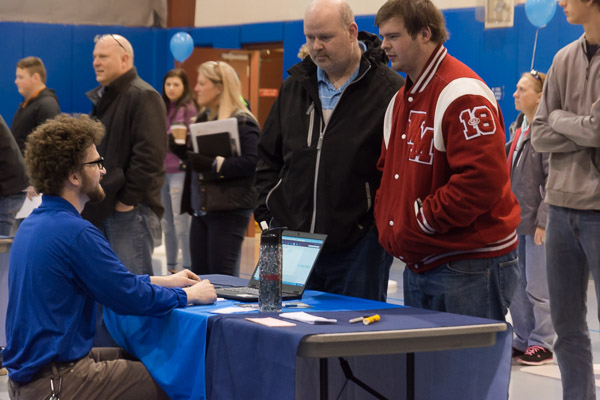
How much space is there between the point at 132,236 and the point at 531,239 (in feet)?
7.27

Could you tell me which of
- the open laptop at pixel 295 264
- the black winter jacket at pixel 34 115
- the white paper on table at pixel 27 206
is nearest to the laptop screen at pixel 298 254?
the open laptop at pixel 295 264

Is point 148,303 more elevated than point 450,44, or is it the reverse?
point 450,44

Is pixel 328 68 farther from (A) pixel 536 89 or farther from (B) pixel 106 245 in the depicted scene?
(A) pixel 536 89

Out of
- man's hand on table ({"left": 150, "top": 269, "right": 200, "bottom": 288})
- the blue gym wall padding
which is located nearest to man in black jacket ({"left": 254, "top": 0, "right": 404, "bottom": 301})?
man's hand on table ({"left": 150, "top": 269, "right": 200, "bottom": 288})

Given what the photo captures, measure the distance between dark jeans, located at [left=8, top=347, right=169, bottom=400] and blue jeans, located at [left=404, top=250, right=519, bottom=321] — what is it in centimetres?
99

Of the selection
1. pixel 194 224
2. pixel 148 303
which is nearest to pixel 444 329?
pixel 148 303

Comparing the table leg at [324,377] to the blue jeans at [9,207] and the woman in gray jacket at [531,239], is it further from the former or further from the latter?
the blue jeans at [9,207]

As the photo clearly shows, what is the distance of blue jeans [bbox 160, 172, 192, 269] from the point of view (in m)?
7.89

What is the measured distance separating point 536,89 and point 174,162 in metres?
3.87

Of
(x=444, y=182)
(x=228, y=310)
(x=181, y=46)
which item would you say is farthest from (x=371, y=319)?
(x=181, y=46)

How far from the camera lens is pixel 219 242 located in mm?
5371

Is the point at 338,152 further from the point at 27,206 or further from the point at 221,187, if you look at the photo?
the point at 27,206

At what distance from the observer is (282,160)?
375 centimetres

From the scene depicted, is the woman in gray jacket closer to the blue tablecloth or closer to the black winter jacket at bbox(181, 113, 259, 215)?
the black winter jacket at bbox(181, 113, 259, 215)
